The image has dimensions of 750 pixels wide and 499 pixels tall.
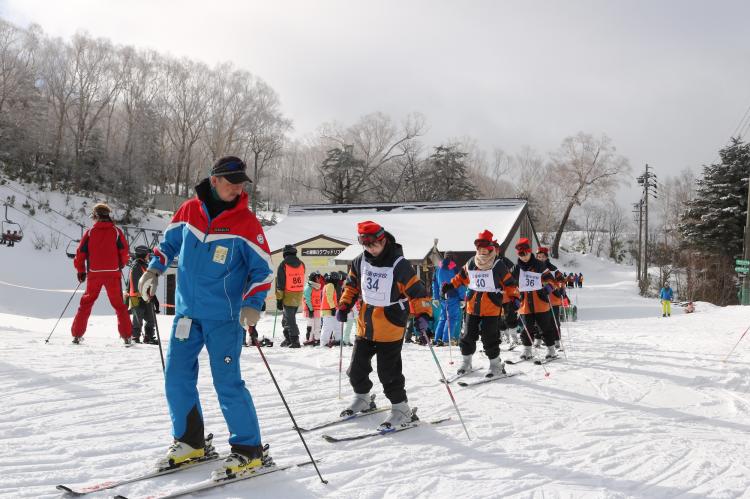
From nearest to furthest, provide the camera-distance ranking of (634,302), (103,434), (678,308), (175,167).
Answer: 1. (103,434)
2. (678,308)
3. (634,302)
4. (175,167)

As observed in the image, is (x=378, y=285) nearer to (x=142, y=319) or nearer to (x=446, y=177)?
(x=142, y=319)

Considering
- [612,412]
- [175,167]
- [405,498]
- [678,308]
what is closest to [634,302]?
[678,308]

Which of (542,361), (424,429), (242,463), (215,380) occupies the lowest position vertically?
(542,361)

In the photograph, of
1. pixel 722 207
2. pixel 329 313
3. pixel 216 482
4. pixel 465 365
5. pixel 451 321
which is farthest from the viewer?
pixel 722 207

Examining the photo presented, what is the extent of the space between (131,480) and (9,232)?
21948 mm

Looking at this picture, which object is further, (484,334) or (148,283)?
(484,334)

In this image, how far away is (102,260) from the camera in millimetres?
7965

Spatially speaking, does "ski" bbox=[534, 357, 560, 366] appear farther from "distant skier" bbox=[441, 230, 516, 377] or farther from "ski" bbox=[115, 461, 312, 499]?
"ski" bbox=[115, 461, 312, 499]

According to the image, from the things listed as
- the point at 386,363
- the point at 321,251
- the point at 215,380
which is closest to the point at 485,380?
the point at 386,363

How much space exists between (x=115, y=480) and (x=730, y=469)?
408cm

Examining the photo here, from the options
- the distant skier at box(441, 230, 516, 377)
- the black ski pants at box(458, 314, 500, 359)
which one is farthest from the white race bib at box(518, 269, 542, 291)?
the black ski pants at box(458, 314, 500, 359)

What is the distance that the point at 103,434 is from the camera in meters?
4.25

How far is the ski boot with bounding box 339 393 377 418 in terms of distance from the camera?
5137 mm

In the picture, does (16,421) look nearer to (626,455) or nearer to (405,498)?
(405,498)
